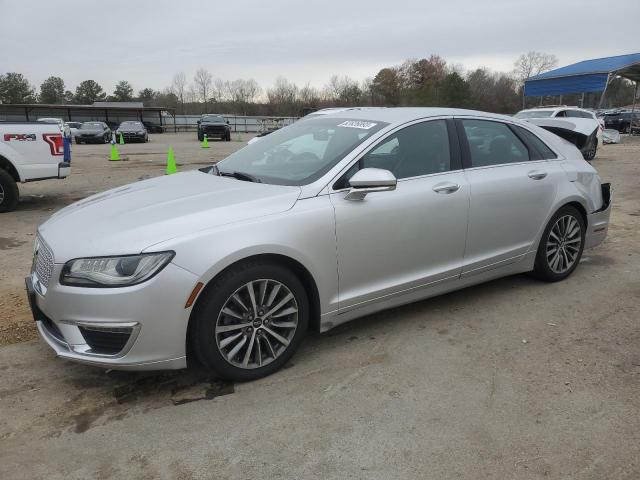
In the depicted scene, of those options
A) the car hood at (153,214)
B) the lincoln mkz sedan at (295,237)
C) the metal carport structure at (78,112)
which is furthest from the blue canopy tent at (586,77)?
the metal carport structure at (78,112)

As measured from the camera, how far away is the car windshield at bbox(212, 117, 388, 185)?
347 centimetres

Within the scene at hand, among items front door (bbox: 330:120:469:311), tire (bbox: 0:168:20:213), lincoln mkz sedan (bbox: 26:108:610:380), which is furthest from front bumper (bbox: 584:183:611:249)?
tire (bbox: 0:168:20:213)

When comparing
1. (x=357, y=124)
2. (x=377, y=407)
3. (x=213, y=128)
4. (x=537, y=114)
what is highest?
(x=213, y=128)

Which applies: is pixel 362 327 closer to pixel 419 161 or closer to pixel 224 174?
pixel 419 161

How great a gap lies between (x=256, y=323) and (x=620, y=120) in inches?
1655

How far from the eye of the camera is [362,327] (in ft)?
12.7

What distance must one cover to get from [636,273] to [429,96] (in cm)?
5590

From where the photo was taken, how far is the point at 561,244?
15.3ft

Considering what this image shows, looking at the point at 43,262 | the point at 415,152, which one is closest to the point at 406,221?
the point at 415,152

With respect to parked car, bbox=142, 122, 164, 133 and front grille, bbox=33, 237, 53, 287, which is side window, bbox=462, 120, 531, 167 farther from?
parked car, bbox=142, 122, 164, 133

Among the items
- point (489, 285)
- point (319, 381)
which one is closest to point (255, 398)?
point (319, 381)

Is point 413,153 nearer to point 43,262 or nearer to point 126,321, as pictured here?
point 126,321

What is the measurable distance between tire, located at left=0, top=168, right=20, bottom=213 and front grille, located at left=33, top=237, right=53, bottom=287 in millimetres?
5757

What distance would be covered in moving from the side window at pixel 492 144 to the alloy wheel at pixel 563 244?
73cm
